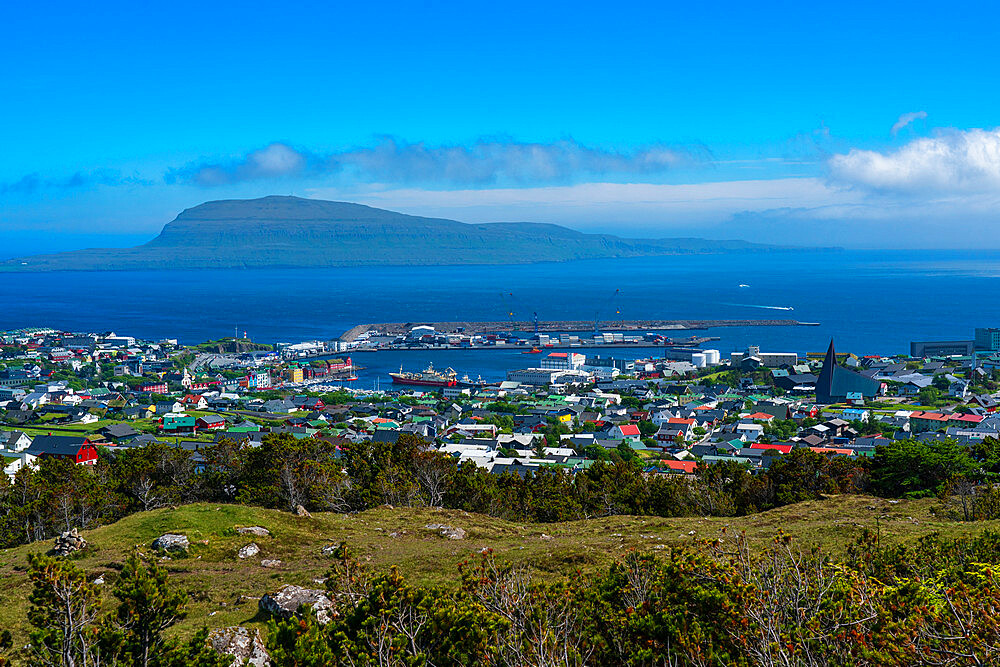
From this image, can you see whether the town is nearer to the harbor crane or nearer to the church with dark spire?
the church with dark spire

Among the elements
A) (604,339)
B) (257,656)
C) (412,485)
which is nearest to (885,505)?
(412,485)

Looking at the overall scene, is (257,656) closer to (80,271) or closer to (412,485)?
(412,485)

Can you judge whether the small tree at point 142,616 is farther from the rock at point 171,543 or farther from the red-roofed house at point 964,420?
the red-roofed house at point 964,420

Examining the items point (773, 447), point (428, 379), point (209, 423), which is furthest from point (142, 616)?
point (428, 379)

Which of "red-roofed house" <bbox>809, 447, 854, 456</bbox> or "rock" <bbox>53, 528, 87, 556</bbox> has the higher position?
"rock" <bbox>53, 528, 87, 556</bbox>

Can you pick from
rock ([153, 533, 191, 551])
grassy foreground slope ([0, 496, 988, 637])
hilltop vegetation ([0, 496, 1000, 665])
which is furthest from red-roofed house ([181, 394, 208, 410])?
rock ([153, 533, 191, 551])

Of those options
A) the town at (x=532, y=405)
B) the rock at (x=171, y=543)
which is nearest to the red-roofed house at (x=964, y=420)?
the town at (x=532, y=405)

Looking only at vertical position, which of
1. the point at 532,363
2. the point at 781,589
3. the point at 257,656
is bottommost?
the point at 532,363
